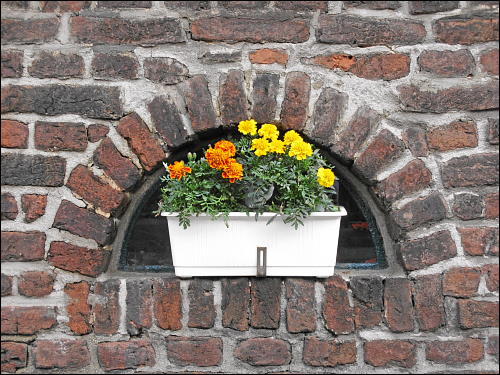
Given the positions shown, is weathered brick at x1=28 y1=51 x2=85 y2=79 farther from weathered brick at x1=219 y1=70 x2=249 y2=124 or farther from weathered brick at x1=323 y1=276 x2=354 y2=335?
weathered brick at x1=323 y1=276 x2=354 y2=335

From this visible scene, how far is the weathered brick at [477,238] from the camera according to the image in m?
1.78

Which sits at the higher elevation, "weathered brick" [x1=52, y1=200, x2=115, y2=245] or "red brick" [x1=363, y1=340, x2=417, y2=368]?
"weathered brick" [x1=52, y1=200, x2=115, y2=245]

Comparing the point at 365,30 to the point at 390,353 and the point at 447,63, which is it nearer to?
the point at 447,63

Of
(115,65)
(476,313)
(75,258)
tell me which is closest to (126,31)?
(115,65)

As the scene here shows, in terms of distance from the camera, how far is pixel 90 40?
1.75 m

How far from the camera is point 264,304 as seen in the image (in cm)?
176

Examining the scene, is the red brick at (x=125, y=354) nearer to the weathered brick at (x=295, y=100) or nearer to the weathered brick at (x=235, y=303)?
the weathered brick at (x=235, y=303)

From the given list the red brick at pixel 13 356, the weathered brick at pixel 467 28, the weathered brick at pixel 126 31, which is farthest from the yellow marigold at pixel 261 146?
the red brick at pixel 13 356

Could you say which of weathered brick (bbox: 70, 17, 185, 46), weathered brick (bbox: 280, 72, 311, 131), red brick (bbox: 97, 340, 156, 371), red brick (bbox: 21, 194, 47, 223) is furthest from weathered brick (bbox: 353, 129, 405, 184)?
red brick (bbox: 21, 194, 47, 223)

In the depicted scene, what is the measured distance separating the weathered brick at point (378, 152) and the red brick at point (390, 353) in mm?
556

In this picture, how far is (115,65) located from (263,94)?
0.48 m

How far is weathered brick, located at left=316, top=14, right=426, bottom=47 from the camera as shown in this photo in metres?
1.75

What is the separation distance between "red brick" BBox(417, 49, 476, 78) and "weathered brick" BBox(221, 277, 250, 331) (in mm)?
892

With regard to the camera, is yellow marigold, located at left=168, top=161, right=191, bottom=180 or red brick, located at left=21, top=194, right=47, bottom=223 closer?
yellow marigold, located at left=168, top=161, right=191, bottom=180
